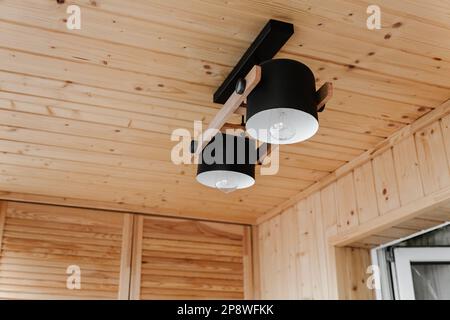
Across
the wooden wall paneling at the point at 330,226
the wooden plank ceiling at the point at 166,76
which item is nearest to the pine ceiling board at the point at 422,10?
the wooden plank ceiling at the point at 166,76

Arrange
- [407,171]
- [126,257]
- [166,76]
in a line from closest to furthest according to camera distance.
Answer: [166,76] → [407,171] → [126,257]

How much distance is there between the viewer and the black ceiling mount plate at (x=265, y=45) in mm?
1725

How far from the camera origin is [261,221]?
365 centimetres

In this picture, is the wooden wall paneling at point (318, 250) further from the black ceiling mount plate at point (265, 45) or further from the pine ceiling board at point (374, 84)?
the black ceiling mount plate at point (265, 45)

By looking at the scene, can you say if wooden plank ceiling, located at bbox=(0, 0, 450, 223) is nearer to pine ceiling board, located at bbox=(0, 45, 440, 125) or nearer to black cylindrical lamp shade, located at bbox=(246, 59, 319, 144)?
pine ceiling board, located at bbox=(0, 45, 440, 125)

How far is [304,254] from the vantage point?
10.2ft

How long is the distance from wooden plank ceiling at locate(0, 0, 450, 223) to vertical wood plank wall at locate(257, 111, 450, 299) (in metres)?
0.13

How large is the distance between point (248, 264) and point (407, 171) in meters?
1.54

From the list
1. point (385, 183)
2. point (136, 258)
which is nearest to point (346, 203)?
point (385, 183)

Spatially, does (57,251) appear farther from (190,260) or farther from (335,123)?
(335,123)

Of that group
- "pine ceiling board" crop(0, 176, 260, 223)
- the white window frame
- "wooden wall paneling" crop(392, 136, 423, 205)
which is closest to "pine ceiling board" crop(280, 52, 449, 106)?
"wooden wall paneling" crop(392, 136, 423, 205)

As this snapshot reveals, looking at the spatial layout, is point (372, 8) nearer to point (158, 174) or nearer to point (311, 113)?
point (311, 113)

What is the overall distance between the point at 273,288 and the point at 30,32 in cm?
227

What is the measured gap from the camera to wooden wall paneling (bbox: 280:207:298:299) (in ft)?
10.4
